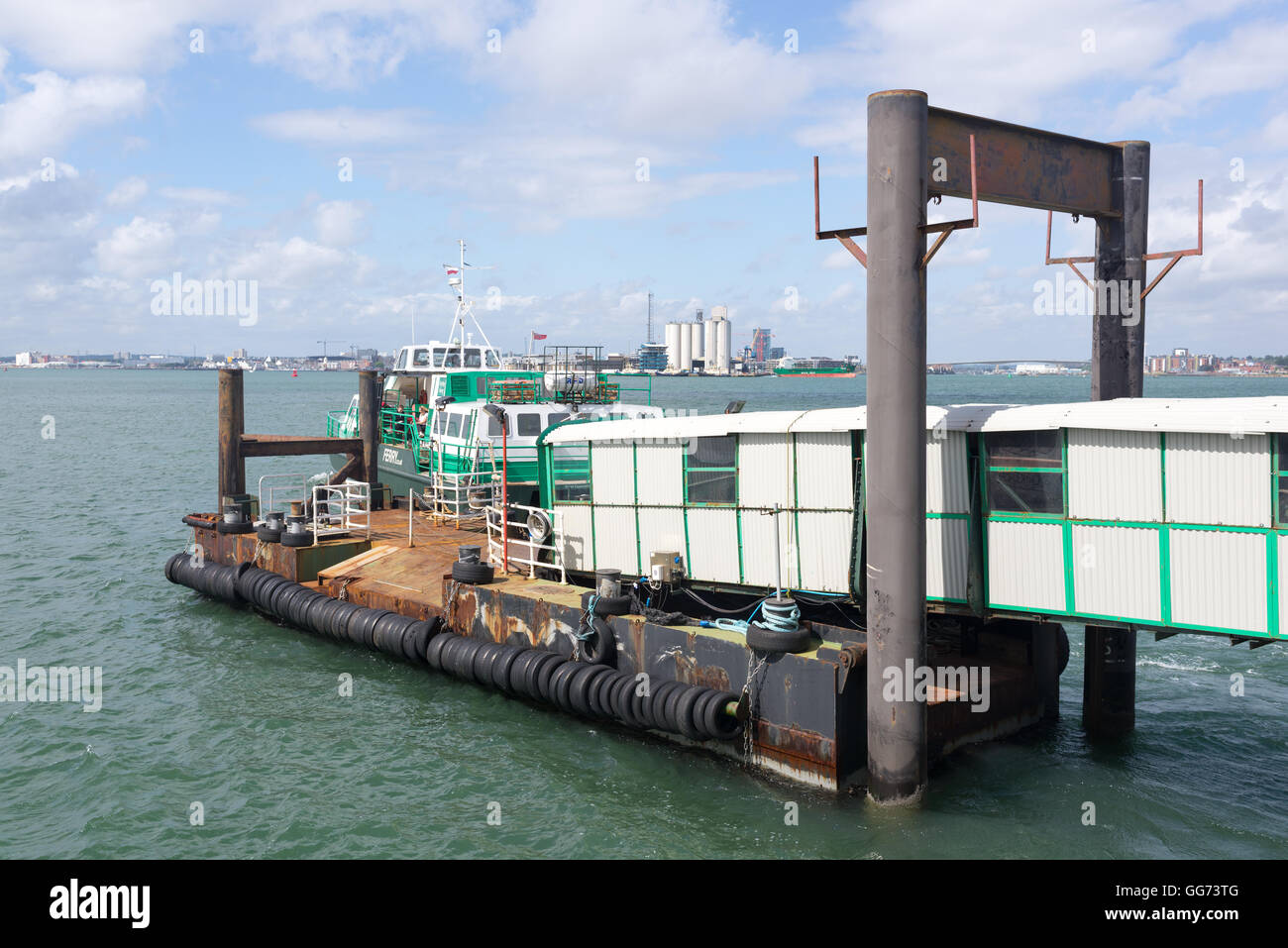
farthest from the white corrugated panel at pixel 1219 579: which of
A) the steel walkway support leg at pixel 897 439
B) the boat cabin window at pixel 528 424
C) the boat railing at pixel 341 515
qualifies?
the boat cabin window at pixel 528 424

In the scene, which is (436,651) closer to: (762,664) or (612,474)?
(612,474)

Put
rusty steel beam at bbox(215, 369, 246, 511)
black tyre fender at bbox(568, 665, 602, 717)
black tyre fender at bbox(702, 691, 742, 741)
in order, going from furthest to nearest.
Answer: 1. rusty steel beam at bbox(215, 369, 246, 511)
2. black tyre fender at bbox(568, 665, 602, 717)
3. black tyre fender at bbox(702, 691, 742, 741)

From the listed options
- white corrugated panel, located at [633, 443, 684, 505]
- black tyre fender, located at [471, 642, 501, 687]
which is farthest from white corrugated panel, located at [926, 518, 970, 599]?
black tyre fender, located at [471, 642, 501, 687]

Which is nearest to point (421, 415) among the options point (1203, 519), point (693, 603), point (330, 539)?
point (330, 539)

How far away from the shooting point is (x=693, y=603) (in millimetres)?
16766

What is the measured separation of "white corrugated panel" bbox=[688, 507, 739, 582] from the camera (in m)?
15.3

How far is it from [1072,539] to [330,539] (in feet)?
56.1

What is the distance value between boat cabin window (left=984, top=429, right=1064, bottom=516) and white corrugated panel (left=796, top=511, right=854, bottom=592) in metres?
2.05

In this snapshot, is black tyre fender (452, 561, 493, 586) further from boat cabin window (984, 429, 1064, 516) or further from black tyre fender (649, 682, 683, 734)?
boat cabin window (984, 429, 1064, 516)

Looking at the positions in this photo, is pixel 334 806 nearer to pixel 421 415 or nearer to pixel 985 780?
pixel 985 780

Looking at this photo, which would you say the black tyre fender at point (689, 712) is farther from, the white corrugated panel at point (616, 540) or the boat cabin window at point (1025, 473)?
the boat cabin window at point (1025, 473)

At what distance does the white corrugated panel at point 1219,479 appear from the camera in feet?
36.0

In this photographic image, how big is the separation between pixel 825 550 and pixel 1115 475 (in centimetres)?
398
